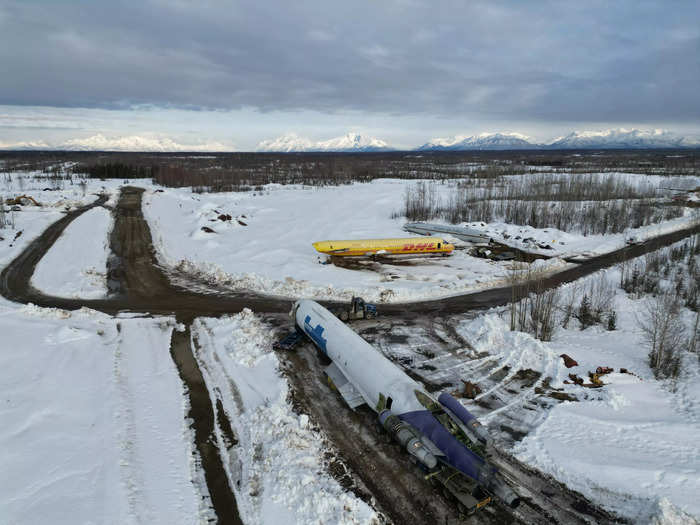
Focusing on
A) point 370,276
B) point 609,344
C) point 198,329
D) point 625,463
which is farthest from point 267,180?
point 625,463

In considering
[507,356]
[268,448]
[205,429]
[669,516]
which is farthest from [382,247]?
[669,516]

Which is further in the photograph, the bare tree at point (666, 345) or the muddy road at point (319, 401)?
the bare tree at point (666, 345)

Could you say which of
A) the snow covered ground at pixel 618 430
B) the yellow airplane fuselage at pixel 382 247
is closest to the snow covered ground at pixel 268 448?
the snow covered ground at pixel 618 430

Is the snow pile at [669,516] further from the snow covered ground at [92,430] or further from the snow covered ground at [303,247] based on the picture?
the snow covered ground at [303,247]

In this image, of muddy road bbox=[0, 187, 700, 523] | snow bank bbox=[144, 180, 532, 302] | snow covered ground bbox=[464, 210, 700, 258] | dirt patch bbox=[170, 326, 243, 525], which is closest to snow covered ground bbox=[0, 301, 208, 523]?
dirt patch bbox=[170, 326, 243, 525]

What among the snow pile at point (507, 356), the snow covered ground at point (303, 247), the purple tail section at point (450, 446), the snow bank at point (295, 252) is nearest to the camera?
the purple tail section at point (450, 446)

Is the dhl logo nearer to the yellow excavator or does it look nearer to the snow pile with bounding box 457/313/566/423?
the snow pile with bounding box 457/313/566/423
